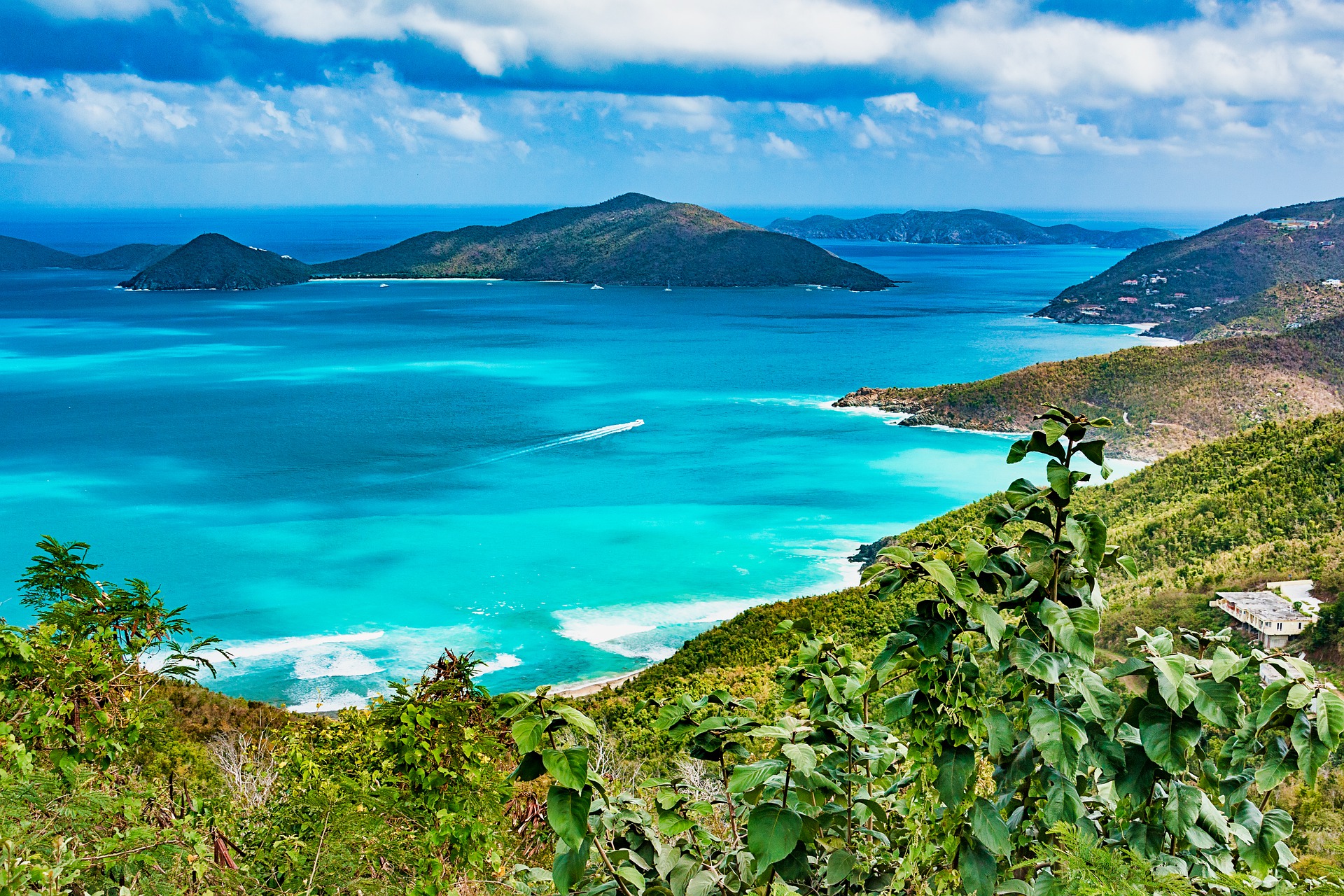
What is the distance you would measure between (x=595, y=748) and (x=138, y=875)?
13.8 feet

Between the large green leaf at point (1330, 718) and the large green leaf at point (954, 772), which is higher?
the large green leaf at point (1330, 718)

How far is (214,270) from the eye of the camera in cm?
12331

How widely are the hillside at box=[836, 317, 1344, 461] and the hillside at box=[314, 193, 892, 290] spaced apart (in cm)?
7536

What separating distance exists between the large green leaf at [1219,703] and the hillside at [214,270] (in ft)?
436

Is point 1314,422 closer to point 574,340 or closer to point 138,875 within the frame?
point 138,875

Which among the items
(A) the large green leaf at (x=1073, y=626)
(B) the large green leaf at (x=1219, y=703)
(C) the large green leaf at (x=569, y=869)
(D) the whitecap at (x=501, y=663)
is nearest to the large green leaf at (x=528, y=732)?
(C) the large green leaf at (x=569, y=869)

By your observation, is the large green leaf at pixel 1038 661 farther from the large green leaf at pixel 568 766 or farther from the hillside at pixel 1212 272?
the hillside at pixel 1212 272

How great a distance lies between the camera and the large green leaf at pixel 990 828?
196 centimetres

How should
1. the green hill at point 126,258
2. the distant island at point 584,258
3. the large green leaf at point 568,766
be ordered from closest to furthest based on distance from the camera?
1. the large green leaf at point 568,766
2. the distant island at point 584,258
3. the green hill at point 126,258

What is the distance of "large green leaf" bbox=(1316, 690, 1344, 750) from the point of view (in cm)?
187

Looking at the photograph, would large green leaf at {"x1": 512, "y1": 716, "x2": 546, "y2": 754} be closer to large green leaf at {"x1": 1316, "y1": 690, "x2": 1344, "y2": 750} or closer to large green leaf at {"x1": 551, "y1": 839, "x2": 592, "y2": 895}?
large green leaf at {"x1": 551, "y1": 839, "x2": 592, "y2": 895}

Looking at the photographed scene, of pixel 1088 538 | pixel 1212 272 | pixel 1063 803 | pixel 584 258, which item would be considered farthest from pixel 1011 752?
pixel 584 258

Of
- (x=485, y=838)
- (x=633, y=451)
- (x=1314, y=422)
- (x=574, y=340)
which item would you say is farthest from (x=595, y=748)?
(x=574, y=340)

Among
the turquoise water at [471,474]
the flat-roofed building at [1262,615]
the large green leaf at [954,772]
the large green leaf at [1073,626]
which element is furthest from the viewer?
the turquoise water at [471,474]
